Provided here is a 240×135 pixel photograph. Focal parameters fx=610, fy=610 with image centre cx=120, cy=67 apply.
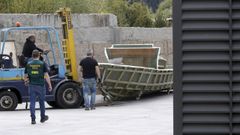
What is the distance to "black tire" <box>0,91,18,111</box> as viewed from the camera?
18.8 meters

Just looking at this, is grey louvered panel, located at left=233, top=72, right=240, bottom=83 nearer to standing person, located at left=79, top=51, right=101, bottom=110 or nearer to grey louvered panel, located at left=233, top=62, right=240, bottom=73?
grey louvered panel, located at left=233, top=62, right=240, bottom=73

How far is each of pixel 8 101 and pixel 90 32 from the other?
6379 millimetres

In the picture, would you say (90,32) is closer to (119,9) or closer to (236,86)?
(236,86)

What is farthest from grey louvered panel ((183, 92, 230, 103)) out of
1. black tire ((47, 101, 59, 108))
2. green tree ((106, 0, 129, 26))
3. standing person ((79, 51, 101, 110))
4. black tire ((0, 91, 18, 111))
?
green tree ((106, 0, 129, 26))

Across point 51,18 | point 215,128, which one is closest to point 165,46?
point 51,18

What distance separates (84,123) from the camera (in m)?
14.8

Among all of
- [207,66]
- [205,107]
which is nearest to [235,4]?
[207,66]

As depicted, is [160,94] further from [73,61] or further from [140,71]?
[73,61]

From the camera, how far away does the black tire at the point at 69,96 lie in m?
19.0

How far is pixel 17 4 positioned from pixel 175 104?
2916cm

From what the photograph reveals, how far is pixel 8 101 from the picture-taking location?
61.9 ft

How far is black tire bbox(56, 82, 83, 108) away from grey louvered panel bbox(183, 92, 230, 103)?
15.1 metres

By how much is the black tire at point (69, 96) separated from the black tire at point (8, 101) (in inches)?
52.0

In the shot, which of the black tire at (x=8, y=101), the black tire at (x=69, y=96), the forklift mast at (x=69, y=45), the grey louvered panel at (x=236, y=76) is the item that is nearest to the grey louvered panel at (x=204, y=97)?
the grey louvered panel at (x=236, y=76)
